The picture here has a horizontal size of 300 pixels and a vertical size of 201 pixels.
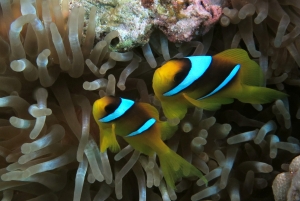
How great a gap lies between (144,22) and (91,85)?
299mm

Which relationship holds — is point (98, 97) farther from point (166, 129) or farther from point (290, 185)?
point (290, 185)

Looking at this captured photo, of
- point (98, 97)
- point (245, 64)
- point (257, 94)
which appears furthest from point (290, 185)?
point (98, 97)

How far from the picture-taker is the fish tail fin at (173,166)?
1.07 metres

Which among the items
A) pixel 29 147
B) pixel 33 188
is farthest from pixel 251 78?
pixel 33 188

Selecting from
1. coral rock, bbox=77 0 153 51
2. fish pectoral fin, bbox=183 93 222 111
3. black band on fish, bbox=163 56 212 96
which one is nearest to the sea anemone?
coral rock, bbox=77 0 153 51

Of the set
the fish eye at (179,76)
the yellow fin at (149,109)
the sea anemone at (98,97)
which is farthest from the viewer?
the sea anemone at (98,97)

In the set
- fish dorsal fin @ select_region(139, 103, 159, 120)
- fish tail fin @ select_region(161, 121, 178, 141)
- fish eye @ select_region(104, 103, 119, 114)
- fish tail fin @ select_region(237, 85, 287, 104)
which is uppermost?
fish eye @ select_region(104, 103, 119, 114)

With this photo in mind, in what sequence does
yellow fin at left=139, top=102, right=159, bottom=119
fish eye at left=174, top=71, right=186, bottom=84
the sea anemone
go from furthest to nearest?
the sea anemone
yellow fin at left=139, top=102, right=159, bottom=119
fish eye at left=174, top=71, right=186, bottom=84

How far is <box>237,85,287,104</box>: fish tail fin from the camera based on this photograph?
104 centimetres

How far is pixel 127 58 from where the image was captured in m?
1.21

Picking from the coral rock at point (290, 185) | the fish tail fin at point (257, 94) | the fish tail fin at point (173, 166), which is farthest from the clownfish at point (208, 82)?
the coral rock at point (290, 185)

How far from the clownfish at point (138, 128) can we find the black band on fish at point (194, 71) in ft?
0.42

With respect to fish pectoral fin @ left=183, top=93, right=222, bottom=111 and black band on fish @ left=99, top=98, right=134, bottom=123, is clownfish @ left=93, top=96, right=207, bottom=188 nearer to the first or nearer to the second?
black band on fish @ left=99, top=98, right=134, bottom=123

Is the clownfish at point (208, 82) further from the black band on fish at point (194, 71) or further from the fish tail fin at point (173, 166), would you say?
the fish tail fin at point (173, 166)
